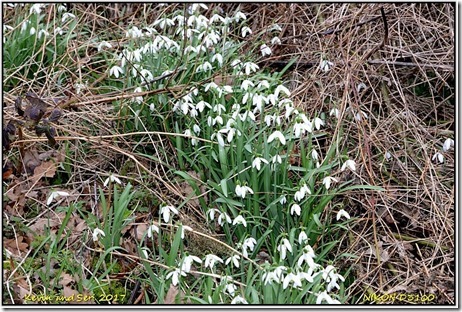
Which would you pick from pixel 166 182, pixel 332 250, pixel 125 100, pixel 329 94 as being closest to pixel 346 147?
pixel 329 94

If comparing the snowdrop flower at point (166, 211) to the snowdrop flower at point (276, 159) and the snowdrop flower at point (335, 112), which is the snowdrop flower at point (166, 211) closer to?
the snowdrop flower at point (276, 159)

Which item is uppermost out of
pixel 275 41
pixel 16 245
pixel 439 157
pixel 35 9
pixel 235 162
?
pixel 35 9

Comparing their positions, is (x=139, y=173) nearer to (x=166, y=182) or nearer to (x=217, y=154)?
(x=166, y=182)

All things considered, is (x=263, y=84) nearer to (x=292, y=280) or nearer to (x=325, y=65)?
(x=325, y=65)

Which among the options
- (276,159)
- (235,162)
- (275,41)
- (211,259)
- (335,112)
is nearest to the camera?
(211,259)

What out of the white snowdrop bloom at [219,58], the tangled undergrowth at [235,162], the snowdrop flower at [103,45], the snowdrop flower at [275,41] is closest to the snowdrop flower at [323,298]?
the tangled undergrowth at [235,162]

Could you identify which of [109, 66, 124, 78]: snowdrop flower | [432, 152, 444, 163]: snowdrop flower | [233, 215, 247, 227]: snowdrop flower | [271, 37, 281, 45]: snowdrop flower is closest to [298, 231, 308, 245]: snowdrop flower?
[233, 215, 247, 227]: snowdrop flower

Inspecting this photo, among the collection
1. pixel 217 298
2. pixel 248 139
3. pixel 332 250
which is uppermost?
pixel 248 139

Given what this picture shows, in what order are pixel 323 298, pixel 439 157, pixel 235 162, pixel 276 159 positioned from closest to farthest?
pixel 323 298
pixel 276 159
pixel 235 162
pixel 439 157

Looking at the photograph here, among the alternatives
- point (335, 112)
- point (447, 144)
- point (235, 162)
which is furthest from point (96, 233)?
point (447, 144)
